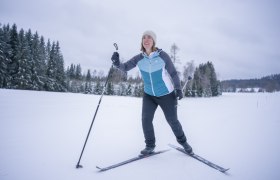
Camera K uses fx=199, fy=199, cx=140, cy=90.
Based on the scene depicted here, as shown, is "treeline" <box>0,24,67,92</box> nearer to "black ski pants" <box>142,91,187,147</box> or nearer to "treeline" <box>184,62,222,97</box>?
"treeline" <box>184,62,222,97</box>

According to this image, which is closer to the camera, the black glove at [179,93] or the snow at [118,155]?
the snow at [118,155]

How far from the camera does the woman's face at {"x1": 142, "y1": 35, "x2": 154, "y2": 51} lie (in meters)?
3.69

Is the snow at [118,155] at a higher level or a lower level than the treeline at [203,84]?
lower

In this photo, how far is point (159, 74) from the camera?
3.63 metres

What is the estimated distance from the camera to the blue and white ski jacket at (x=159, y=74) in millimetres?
3631

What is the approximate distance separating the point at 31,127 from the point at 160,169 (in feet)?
12.7

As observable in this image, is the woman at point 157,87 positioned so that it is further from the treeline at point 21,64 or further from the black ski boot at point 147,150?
the treeline at point 21,64

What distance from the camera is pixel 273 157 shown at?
3.62 m

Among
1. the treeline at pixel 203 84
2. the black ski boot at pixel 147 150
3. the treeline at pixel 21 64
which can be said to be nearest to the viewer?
the black ski boot at pixel 147 150

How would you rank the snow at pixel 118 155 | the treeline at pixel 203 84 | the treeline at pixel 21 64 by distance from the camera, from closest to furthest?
the snow at pixel 118 155 < the treeline at pixel 21 64 < the treeline at pixel 203 84

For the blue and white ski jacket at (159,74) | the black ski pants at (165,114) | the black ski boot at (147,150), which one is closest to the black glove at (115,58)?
the blue and white ski jacket at (159,74)

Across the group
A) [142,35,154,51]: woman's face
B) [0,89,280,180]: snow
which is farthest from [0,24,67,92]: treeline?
[142,35,154,51]: woman's face

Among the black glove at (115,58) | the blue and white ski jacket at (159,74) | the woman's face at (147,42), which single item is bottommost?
the blue and white ski jacket at (159,74)

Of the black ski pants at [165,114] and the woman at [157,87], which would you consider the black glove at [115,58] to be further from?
the black ski pants at [165,114]
